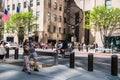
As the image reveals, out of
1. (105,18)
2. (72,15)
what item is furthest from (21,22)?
(105,18)

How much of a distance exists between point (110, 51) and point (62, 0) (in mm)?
26759

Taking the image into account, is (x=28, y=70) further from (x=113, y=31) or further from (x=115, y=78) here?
(x=113, y=31)

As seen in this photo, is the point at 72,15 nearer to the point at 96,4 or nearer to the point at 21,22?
the point at 21,22

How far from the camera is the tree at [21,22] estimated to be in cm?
4941

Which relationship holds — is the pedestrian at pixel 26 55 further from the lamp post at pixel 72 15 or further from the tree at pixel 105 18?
the lamp post at pixel 72 15

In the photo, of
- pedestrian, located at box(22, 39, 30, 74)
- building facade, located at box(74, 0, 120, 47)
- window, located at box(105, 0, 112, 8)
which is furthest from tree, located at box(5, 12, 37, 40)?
pedestrian, located at box(22, 39, 30, 74)

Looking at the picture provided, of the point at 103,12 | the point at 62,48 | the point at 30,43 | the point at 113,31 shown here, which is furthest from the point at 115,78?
the point at 113,31

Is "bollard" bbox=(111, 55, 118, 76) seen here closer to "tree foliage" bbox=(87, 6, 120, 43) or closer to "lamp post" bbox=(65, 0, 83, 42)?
"tree foliage" bbox=(87, 6, 120, 43)

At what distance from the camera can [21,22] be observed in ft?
165

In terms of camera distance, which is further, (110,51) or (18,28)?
(18,28)

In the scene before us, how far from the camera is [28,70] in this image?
406 inches

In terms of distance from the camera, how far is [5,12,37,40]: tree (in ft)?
162

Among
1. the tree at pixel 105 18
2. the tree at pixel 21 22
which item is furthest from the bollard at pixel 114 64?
the tree at pixel 21 22

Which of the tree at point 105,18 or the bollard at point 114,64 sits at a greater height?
the tree at point 105,18
